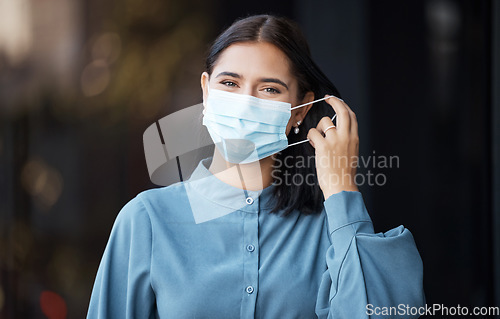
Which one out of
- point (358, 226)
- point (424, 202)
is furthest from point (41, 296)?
point (424, 202)

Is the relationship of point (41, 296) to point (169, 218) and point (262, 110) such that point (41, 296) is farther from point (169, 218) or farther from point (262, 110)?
point (262, 110)

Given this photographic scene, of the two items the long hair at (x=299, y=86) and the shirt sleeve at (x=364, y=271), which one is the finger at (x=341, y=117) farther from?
the shirt sleeve at (x=364, y=271)

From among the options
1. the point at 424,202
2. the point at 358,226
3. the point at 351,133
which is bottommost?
the point at 424,202

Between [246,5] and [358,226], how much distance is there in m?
1.80

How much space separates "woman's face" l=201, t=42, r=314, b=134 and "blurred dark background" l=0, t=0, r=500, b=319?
46.2 inches

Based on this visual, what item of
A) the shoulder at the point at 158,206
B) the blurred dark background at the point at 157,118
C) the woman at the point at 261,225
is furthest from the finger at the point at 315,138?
the blurred dark background at the point at 157,118

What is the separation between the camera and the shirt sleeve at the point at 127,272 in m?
1.58

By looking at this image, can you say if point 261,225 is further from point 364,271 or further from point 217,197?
point 364,271

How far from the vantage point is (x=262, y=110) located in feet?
5.75

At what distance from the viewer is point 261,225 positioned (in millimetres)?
1716

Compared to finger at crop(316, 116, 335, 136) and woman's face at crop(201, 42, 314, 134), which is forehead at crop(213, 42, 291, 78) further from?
finger at crop(316, 116, 335, 136)

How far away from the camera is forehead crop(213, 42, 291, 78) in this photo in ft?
5.58

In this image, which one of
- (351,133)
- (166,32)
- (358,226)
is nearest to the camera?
(358,226)

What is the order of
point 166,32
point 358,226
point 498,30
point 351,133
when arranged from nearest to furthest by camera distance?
point 358,226 < point 351,133 < point 498,30 < point 166,32
